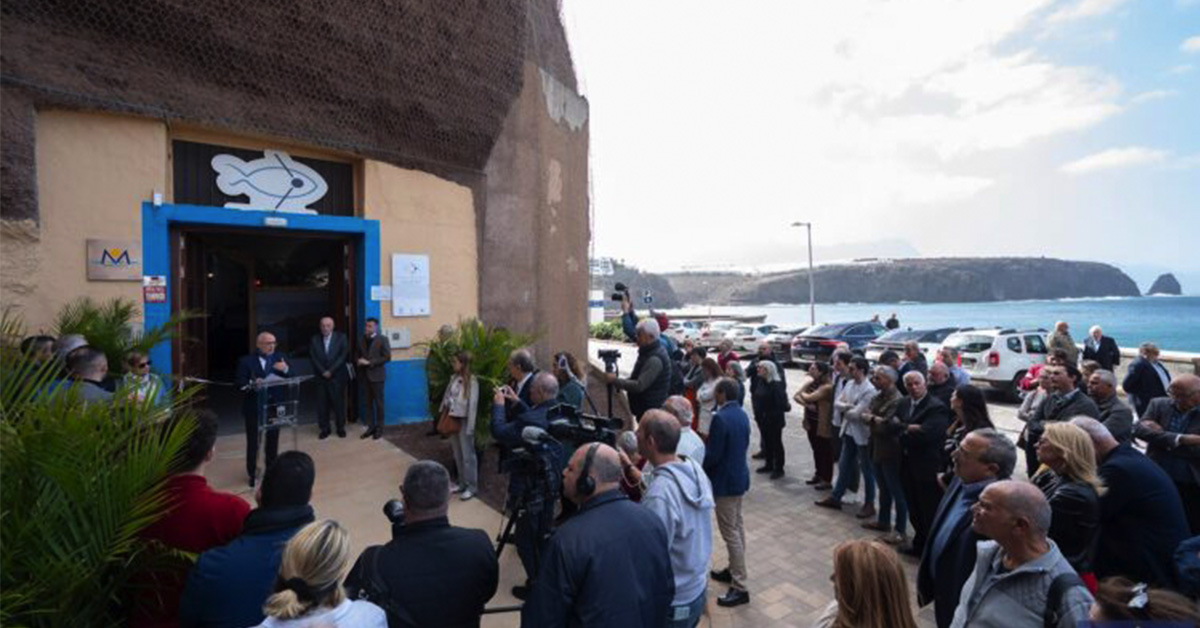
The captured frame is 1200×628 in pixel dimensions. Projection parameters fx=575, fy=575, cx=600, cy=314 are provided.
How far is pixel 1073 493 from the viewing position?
3131 millimetres

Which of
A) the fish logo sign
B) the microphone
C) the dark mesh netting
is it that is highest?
the dark mesh netting

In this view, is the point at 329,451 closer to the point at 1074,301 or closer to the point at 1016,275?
the point at 1016,275

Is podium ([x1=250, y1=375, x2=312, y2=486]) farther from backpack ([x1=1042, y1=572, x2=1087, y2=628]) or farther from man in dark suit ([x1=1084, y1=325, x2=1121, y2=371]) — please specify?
man in dark suit ([x1=1084, y1=325, x2=1121, y2=371])

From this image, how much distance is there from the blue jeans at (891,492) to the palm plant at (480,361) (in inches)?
175

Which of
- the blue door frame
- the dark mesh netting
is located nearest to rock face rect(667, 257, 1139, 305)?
the dark mesh netting

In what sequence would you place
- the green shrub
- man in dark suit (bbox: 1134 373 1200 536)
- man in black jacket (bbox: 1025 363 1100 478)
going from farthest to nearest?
the green shrub < man in black jacket (bbox: 1025 363 1100 478) < man in dark suit (bbox: 1134 373 1200 536)

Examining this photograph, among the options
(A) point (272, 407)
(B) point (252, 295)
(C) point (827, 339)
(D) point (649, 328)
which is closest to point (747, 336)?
(C) point (827, 339)

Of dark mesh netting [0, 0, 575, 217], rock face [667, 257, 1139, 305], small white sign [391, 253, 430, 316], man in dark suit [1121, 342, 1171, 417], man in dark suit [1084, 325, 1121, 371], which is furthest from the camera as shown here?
rock face [667, 257, 1139, 305]

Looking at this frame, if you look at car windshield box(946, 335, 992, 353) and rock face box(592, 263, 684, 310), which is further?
rock face box(592, 263, 684, 310)

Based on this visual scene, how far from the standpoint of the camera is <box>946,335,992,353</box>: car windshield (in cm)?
1436

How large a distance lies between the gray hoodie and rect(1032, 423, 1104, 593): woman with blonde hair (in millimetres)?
1842

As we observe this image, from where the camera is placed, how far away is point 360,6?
28.4 feet

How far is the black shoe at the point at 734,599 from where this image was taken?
15.1 feet

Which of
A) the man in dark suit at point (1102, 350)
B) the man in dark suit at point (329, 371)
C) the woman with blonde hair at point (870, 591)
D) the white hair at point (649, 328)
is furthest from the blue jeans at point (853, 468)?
the man in dark suit at point (1102, 350)
